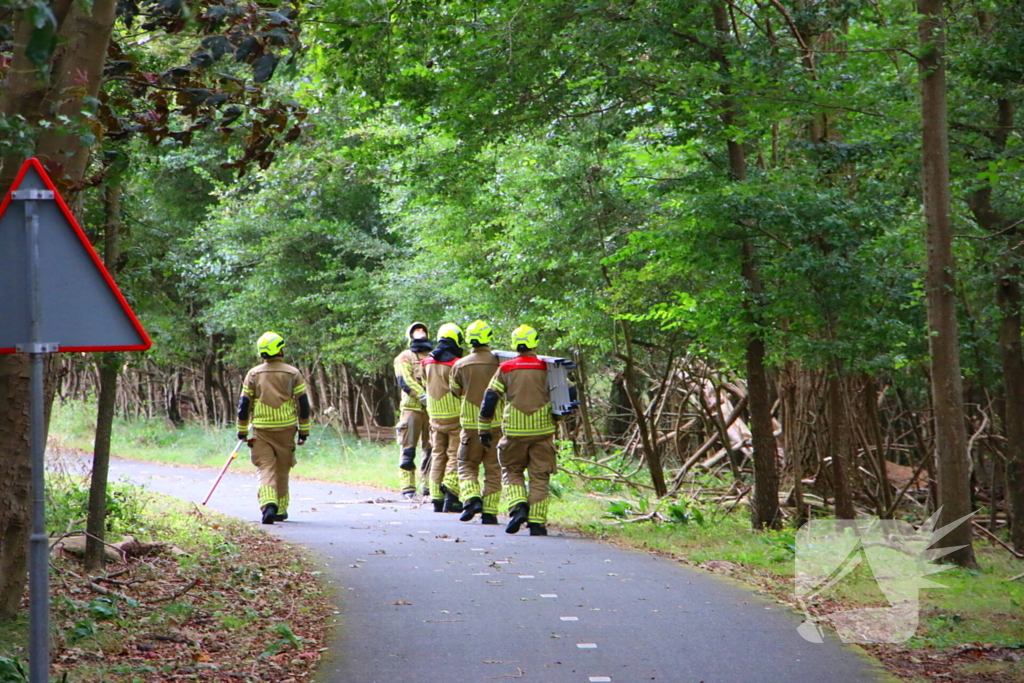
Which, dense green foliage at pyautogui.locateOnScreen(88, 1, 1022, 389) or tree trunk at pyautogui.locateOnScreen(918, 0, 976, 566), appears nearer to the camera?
tree trunk at pyautogui.locateOnScreen(918, 0, 976, 566)

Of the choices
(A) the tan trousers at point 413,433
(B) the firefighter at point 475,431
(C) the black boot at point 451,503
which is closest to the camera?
(B) the firefighter at point 475,431

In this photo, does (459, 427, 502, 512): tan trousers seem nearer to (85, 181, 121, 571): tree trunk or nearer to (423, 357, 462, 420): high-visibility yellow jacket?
(423, 357, 462, 420): high-visibility yellow jacket

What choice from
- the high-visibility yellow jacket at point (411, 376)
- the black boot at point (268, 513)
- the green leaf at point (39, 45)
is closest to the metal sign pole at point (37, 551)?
the green leaf at point (39, 45)

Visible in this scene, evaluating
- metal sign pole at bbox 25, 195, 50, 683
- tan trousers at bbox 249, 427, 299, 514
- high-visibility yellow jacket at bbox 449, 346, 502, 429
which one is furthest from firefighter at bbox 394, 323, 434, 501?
metal sign pole at bbox 25, 195, 50, 683

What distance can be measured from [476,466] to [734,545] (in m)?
3.85

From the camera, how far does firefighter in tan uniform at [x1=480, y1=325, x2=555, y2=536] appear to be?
13023mm

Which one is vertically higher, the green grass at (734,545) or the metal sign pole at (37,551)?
the metal sign pole at (37,551)

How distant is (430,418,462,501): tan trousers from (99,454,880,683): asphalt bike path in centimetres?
261

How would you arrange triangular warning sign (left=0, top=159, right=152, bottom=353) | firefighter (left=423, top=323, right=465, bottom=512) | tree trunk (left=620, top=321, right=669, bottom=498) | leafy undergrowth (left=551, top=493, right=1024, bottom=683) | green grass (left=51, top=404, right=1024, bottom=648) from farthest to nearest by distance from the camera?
firefighter (left=423, top=323, right=465, bottom=512) → tree trunk (left=620, top=321, right=669, bottom=498) → green grass (left=51, top=404, right=1024, bottom=648) → leafy undergrowth (left=551, top=493, right=1024, bottom=683) → triangular warning sign (left=0, top=159, right=152, bottom=353)

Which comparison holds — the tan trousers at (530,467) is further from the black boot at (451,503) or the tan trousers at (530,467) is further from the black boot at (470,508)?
the black boot at (451,503)

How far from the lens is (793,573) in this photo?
10.1 metres

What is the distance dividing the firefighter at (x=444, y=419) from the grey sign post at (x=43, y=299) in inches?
442

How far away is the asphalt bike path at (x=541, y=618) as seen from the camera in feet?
21.1

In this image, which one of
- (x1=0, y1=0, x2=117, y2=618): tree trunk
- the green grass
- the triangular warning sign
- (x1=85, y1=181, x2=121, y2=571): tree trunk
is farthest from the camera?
(x1=85, y1=181, x2=121, y2=571): tree trunk
